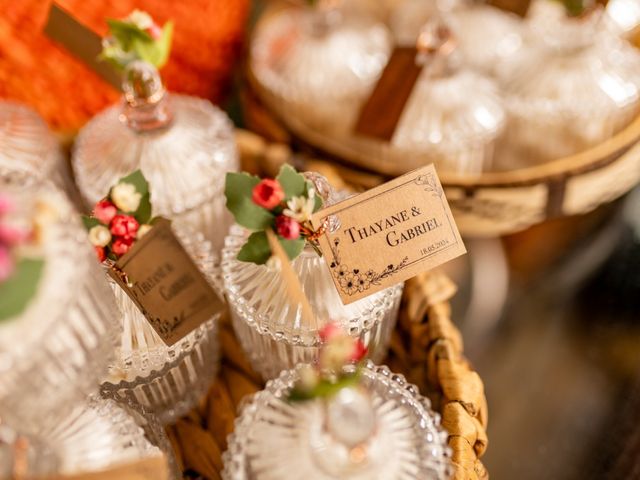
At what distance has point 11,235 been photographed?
0.39 m

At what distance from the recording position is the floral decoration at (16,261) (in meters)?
0.39

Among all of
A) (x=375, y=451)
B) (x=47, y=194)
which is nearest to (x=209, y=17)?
(x=47, y=194)

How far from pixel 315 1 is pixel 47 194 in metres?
0.72

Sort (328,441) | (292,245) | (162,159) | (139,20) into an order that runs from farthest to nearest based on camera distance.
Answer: (162,159) → (139,20) → (292,245) → (328,441)

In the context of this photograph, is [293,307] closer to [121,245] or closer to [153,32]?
[121,245]

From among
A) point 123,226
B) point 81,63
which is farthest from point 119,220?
point 81,63

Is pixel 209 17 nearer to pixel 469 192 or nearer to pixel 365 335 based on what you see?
pixel 469 192

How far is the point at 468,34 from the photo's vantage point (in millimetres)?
1146

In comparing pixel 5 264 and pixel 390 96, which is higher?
pixel 5 264

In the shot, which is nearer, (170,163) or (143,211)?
(143,211)

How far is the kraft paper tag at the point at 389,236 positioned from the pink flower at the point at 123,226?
18 centimetres

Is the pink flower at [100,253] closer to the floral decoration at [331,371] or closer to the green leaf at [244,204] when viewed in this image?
the green leaf at [244,204]

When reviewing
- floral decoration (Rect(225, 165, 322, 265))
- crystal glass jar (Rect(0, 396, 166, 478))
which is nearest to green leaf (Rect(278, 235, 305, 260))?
floral decoration (Rect(225, 165, 322, 265))

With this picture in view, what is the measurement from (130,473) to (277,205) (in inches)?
10.2
